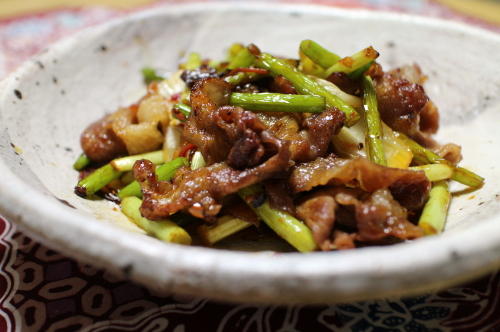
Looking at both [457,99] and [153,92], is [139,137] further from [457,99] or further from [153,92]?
[457,99]

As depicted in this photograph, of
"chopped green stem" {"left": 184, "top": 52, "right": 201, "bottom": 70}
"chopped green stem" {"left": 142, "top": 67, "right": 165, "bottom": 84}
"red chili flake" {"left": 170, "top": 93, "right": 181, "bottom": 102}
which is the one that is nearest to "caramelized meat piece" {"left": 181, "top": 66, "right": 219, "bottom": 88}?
"red chili flake" {"left": 170, "top": 93, "right": 181, "bottom": 102}

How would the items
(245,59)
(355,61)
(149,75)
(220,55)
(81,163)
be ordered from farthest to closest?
(220,55) → (149,75) → (81,163) → (245,59) → (355,61)

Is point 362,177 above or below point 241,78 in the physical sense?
below

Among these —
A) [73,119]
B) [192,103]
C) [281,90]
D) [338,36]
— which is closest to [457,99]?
[338,36]

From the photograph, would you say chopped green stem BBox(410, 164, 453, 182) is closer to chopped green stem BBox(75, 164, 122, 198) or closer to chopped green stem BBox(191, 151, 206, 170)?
chopped green stem BBox(191, 151, 206, 170)

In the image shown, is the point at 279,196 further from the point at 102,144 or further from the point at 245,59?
the point at 102,144

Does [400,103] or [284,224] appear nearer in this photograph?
[284,224]

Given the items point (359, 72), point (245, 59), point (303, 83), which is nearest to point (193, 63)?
point (245, 59)

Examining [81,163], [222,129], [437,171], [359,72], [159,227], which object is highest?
[359,72]
